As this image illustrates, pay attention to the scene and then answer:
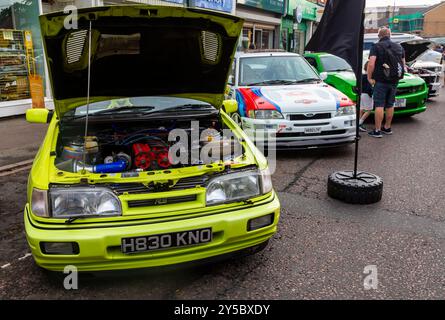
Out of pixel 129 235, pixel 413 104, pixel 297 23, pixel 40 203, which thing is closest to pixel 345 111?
pixel 413 104

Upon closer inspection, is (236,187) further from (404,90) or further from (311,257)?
(404,90)

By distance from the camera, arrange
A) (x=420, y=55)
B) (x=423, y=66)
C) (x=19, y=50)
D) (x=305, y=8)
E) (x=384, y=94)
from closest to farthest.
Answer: (x=384, y=94) → (x=19, y=50) → (x=420, y=55) → (x=423, y=66) → (x=305, y=8)

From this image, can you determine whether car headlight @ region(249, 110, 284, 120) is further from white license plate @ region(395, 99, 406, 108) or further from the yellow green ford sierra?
white license plate @ region(395, 99, 406, 108)

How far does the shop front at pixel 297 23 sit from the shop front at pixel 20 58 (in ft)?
55.0

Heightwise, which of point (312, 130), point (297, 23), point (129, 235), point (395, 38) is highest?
point (297, 23)

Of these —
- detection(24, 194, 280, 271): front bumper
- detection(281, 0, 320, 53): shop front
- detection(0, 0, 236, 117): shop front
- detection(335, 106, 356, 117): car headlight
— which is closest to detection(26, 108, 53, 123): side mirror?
detection(24, 194, 280, 271): front bumper

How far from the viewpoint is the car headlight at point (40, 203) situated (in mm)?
2336

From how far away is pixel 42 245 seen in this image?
7.39ft

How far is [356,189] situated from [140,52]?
8.17ft

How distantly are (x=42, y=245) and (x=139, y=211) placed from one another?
58 centimetres

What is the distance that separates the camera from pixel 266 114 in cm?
559

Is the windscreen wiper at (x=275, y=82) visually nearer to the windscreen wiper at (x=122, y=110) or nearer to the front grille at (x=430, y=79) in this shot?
the windscreen wiper at (x=122, y=110)

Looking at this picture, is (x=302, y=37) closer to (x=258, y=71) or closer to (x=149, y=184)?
(x=258, y=71)

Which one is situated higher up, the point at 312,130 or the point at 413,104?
the point at 312,130
